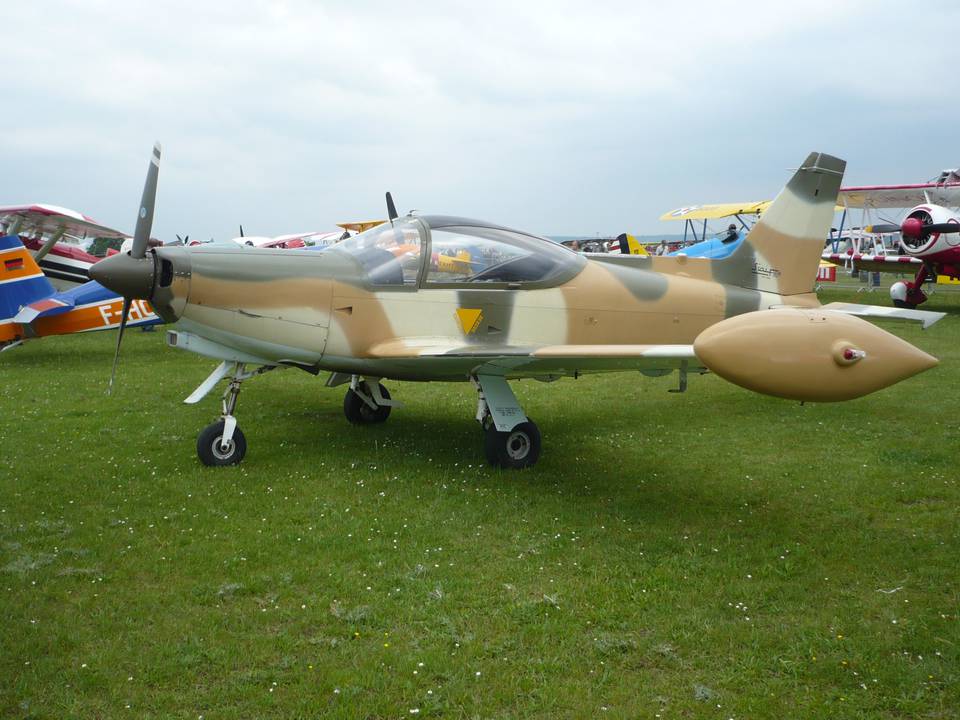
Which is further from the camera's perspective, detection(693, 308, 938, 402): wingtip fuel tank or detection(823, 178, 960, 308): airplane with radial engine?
detection(823, 178, 960, 308): airplane with radial engine

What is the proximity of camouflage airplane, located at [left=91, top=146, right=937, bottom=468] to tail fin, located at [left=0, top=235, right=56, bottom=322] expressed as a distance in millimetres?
7959

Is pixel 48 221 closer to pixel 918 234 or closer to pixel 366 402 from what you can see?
pixel 366 402

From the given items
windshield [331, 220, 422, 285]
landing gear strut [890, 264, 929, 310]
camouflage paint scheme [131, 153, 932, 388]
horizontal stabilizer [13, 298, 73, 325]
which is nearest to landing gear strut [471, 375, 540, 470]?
camouflage paint scheme [131, 153, 932, 388]

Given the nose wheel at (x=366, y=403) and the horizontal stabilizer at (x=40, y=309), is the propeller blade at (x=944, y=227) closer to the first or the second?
the nose wheel at (x=366, y=403)

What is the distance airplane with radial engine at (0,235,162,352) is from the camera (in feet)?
42.1

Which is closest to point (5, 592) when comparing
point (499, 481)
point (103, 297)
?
point (499, 481)

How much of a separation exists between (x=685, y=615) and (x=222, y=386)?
28.0 feet

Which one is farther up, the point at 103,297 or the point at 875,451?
the point at 103,297

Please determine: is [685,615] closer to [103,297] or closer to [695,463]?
[695,463]

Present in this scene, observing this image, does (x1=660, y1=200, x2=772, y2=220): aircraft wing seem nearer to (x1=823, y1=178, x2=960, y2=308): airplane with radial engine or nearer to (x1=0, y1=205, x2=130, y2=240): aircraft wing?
(x1=823, y1=178, x2=960, y2=308): airplane with radial engine

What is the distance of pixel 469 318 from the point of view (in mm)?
6898

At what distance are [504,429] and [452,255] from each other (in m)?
1.62

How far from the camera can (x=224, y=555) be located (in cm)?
475

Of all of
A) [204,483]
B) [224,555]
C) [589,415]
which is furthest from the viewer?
[589,415]
